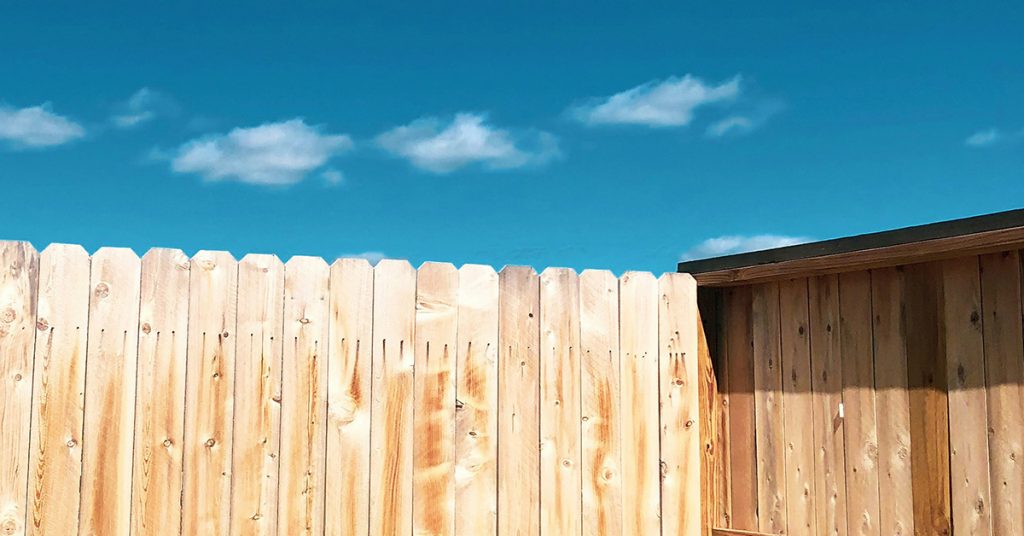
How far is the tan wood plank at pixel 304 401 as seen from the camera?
4.15 meters

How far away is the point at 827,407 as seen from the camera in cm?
465

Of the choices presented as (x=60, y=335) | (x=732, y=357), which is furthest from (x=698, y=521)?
(x=60, y=335)

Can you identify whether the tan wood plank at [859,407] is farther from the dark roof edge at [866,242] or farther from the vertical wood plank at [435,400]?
the vertical wood plank at [435,400]

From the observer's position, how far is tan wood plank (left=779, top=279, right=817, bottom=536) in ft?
15.5

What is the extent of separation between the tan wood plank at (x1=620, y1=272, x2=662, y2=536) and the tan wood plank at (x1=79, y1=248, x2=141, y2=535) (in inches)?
82.7

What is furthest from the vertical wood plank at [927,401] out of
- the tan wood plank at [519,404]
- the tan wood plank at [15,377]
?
the tan wood plank at [15,377]

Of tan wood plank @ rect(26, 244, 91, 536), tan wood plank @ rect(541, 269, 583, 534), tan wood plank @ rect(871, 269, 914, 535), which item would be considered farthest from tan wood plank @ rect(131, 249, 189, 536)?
tan wood plank @ rect(871, 269, 914, 535)

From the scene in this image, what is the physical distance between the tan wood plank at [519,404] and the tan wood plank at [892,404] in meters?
1.44

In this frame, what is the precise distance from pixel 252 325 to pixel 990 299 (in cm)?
287

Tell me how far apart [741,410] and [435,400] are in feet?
5.13

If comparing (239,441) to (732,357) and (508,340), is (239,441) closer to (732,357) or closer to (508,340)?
(508,340)

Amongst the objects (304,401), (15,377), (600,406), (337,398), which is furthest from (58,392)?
(600,406)

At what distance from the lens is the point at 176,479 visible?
13.1 ft

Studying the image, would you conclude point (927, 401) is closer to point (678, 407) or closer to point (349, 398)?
point (678, 407)
